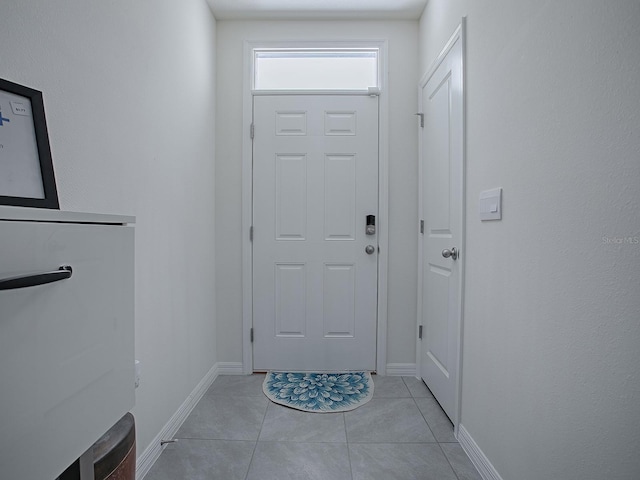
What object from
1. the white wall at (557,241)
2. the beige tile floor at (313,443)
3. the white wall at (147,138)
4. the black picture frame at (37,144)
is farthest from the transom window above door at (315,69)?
the beige tile floor at (313,443)

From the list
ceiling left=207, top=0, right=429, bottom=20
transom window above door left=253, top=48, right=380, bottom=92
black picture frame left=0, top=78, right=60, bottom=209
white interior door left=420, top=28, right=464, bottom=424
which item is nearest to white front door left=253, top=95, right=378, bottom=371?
transom window above door left=253, top=48, right=380, bottom=92

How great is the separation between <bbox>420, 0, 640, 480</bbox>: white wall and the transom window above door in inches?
43.3

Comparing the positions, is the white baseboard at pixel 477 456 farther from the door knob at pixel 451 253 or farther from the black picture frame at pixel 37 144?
the black picture frame at pixel 37 144

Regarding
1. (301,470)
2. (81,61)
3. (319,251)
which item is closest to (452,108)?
(319,251)

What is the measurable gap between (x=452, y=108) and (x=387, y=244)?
102cm

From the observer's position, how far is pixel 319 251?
2.62 m

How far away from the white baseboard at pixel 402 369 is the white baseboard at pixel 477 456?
815 millimetres

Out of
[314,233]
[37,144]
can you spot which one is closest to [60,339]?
[37,144]

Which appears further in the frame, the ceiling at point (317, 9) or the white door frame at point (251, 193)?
the white door frame at point (251, 193)

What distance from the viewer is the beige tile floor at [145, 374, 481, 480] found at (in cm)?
155

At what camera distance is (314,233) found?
2613 mm

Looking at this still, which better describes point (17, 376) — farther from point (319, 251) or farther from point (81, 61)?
point (319, 251)

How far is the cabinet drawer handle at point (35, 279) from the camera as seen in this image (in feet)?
1.56

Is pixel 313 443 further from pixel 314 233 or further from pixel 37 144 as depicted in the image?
pixel 37 144
